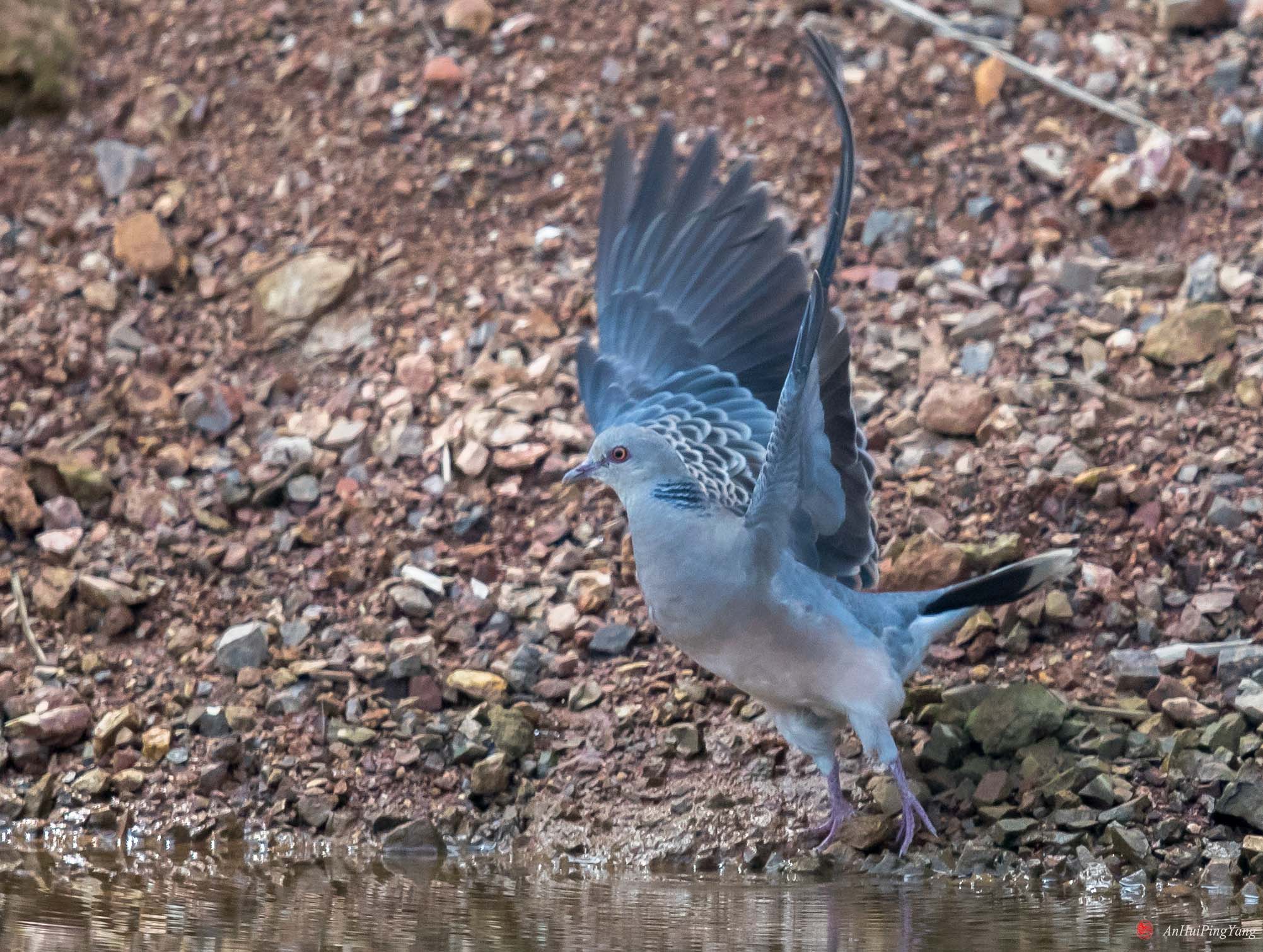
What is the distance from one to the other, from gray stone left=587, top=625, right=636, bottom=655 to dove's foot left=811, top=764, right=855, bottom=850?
941 millimetres

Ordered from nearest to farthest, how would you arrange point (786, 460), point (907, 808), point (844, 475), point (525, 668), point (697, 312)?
1. point (786, 460)
2. point (907, 808)
3. point (844, 475)
4. point (697, 312)
5. point (525, 668)

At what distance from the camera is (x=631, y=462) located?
4.60 metres

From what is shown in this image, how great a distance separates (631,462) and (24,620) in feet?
7.69

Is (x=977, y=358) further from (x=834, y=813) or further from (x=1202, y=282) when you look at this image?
(x=834, y=813)

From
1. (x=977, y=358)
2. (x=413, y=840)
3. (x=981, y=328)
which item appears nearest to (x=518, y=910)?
(x=413, y=840)

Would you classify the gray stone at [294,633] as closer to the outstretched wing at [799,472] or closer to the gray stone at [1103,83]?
the outstretched wing at [799,472]

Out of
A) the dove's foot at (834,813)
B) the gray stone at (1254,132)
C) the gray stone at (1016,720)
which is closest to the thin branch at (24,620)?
the dove's foot at (834,813)

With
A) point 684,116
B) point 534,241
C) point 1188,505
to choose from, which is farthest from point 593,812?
point 684,116

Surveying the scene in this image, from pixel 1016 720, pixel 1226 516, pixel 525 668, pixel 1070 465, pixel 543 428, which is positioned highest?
pixel 543 428

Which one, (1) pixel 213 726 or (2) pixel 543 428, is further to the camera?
(2) pixel 543 428

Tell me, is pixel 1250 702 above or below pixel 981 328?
below

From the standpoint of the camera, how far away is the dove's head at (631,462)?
4.57 m

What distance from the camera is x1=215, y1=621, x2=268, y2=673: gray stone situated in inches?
211

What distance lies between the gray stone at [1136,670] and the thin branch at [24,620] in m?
3.44
